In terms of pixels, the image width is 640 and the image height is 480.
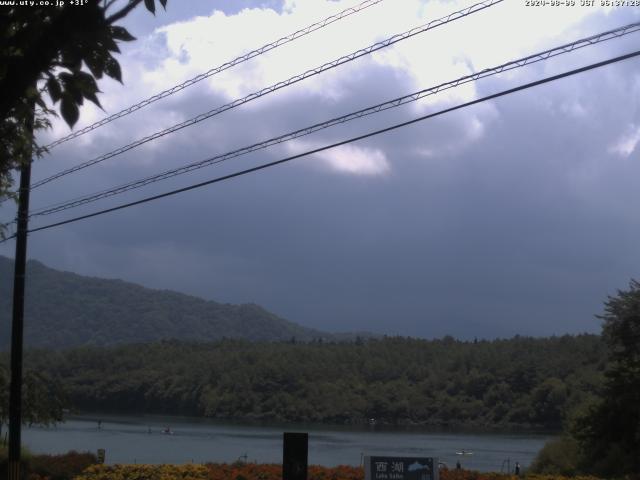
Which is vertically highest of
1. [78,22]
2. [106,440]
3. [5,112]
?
[78,22]

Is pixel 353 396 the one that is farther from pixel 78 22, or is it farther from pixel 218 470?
pixel 78 22

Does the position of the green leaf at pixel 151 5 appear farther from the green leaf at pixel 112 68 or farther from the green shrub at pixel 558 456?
the green shrub at pixel 558 456

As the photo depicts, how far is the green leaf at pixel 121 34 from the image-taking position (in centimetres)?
500

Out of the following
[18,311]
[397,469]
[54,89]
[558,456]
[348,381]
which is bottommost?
[558,456]

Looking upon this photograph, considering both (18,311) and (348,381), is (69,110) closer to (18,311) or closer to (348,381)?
(18,311)

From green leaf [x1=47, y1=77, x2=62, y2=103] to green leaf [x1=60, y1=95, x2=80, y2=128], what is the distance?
0.04 metres

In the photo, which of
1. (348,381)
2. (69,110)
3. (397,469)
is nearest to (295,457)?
(397,469)

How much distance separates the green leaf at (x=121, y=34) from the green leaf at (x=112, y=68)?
0.16 metres

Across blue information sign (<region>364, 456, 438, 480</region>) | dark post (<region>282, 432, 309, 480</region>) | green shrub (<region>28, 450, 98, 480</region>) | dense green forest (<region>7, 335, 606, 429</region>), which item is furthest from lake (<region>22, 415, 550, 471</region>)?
dark post (<region>282, 432, 309, 480</region>)

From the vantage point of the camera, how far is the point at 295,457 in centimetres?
1248

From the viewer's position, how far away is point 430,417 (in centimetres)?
9231

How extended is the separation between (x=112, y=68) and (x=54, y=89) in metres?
0.35

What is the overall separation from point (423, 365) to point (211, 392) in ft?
82.0

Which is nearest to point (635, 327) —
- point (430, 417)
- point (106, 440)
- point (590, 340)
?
point (106, 440)
